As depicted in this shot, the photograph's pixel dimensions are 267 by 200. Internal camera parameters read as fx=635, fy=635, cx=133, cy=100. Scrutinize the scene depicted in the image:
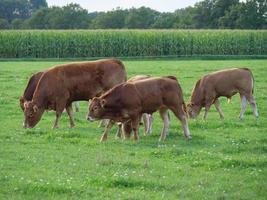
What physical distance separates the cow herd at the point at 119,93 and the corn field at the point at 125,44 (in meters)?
36.7

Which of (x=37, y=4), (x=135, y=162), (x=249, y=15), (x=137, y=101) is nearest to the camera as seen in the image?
(x=135, y=162)

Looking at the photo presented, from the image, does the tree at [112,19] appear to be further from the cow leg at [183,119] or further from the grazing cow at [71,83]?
the cow leg at [183,119]

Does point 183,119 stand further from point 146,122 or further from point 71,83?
point 71,83

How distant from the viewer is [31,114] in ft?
55.8

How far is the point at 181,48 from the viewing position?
57.3 metres

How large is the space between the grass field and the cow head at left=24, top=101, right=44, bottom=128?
10.2 inches

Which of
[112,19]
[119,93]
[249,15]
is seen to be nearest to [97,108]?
[119,93]

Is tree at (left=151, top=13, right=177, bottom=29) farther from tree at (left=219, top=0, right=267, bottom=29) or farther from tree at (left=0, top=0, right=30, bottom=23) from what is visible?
tree at (left=0, top=0, right=30, bottom=23)

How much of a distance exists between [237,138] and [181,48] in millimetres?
42625

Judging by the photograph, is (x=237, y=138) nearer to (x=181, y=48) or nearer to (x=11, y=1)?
(x=181, y=48)

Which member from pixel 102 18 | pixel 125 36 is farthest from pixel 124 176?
pixel 102 18

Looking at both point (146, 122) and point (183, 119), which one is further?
point (146, 122)

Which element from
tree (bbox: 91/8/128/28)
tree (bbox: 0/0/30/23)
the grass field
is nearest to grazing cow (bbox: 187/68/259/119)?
the grass field

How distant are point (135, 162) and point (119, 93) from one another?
10.6ft
